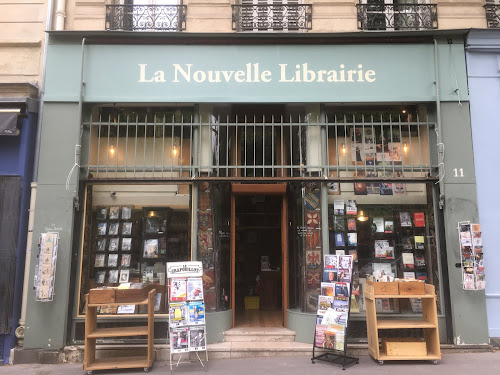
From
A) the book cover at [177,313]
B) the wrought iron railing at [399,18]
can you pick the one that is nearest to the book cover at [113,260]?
the book cover at [177,313]

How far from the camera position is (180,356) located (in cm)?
632

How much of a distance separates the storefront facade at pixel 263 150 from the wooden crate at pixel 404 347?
0.85 metres

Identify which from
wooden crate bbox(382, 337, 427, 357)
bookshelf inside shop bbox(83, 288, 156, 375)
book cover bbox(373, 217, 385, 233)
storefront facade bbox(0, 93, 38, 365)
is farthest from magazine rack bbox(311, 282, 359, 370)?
storefront facade bbox(0, 93, 38, 365)

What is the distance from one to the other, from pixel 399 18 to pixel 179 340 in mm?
6964

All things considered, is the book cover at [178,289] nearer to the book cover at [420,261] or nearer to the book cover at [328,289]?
the book cover at [328,289]

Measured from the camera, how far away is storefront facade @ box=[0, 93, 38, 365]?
6793mm

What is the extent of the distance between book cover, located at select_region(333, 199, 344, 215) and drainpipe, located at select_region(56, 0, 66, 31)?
5.94 m

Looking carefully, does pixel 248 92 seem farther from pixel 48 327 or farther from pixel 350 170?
pixel 48 327

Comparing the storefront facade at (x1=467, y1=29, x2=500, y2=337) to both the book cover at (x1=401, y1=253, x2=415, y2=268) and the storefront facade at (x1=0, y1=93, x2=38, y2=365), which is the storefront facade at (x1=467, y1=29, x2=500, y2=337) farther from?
the storefront facade at (x1=0, y1=93, x2=38, y2=365)

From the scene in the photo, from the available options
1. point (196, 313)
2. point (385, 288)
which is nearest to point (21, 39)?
point (196, 313)

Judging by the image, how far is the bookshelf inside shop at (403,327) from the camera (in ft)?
20.3

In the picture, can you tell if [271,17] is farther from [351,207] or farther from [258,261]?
[258,261]

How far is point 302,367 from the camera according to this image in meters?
6.10

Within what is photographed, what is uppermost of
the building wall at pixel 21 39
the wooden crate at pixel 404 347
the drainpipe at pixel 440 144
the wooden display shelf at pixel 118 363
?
the building wall at pixel 21 39
